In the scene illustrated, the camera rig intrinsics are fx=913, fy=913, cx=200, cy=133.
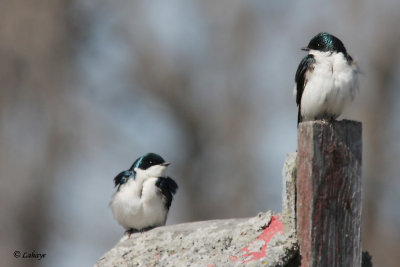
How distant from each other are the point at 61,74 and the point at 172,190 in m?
5.28

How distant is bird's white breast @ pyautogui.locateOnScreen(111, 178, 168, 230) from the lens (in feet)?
21.9

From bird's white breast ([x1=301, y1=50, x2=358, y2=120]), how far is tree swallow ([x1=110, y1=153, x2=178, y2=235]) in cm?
192

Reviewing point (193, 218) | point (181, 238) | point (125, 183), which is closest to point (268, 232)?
point (181, 238)

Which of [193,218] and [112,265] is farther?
[193,218]

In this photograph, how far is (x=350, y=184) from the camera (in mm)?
3771

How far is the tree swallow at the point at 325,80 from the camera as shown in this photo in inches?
198

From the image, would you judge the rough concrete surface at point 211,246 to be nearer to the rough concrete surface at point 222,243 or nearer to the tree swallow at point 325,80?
the rough concrete surface at point 222,243

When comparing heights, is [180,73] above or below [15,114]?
above

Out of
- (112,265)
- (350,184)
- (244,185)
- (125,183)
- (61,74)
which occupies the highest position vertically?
(61,74)

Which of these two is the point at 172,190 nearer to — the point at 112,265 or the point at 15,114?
the point at 112,265

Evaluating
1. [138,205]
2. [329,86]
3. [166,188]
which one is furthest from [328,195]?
[166,188]

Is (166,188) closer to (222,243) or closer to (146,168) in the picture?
(146,168)

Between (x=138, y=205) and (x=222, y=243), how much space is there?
8.75ft

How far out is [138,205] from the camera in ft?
Result: 22.1
